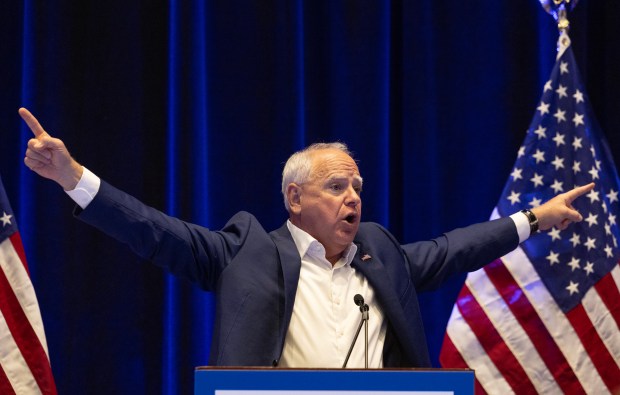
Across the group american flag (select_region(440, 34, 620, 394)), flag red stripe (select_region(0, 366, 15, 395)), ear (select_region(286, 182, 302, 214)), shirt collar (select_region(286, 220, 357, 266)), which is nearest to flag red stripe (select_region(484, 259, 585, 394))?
american flag (select_region(440, 34, 620, 394))

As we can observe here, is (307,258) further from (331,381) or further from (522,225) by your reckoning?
(331,381)

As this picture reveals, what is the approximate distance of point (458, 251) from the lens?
317 cm

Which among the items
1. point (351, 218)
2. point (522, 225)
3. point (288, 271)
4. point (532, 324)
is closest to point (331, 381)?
point (288, 271)

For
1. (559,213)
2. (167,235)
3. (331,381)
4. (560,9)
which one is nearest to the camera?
(331,381)

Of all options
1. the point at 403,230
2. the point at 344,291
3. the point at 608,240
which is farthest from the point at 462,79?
the point at 344,291

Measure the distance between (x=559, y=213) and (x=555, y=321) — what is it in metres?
0.57

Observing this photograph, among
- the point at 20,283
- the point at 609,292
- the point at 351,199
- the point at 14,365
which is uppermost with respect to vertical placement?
the point at 351,199

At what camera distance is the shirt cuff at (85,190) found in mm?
2590

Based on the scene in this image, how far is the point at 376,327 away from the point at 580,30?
1.99 m

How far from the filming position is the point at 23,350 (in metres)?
3.18

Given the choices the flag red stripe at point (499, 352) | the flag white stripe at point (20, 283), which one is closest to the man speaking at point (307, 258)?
the flag red stripe at point (499, 352)

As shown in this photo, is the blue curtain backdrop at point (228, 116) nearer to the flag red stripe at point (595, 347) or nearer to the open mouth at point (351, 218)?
the flag red stripe at point (595, 347)

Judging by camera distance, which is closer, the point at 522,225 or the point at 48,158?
the point at 48,158

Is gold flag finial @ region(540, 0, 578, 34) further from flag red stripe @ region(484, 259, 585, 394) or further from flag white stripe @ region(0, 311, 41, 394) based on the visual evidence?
flag white stripe @ region(0, 311, 41, 394)
